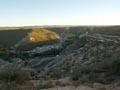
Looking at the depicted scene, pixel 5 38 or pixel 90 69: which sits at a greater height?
pixel 90 69

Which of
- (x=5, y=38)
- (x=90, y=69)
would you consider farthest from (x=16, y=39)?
(x=90, y=69)

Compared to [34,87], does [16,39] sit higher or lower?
lower

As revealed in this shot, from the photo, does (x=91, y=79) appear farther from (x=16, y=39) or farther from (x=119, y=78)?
(x=16, y=39)

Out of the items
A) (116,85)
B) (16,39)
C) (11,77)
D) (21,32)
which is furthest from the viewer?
(21,32)

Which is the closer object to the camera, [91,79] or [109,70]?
[91,79]

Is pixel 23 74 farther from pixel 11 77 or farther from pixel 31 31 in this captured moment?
pixel 31 31

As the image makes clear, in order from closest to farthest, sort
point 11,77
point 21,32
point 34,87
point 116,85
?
point 34,87 < point 116,85 < point 11,77 < point 21,32

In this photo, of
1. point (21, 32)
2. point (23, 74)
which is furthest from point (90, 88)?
point (21, 32)

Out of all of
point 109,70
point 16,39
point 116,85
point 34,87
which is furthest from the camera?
point 16,39

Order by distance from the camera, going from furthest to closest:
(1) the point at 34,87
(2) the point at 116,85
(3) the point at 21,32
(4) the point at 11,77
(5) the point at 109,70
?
(3) the point at 21,32
(5) the point at 109,70
(4) the point at 11,77
(2) the point at 116,85
(1) the point at 34,87
